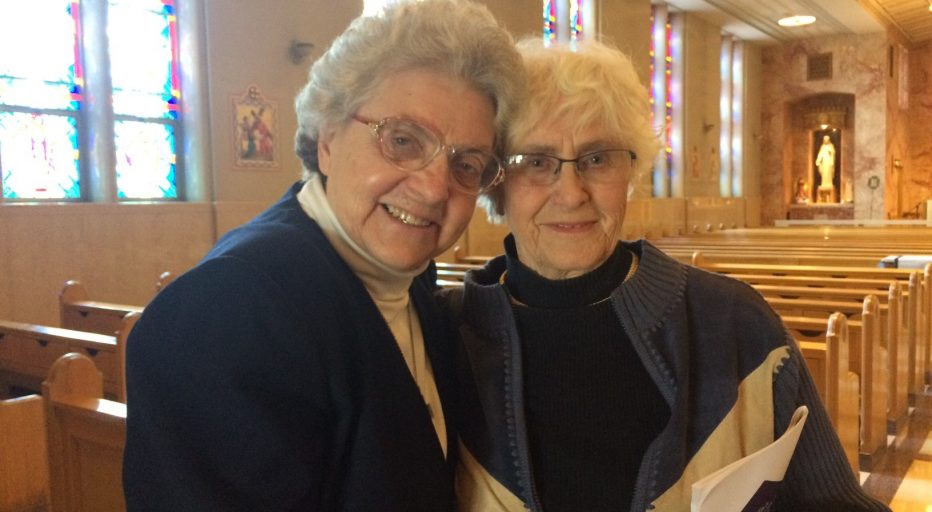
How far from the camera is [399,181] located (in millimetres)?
1383

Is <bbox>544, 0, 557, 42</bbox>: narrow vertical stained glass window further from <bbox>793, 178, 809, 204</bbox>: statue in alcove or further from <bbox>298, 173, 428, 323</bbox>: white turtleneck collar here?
<bbox>298, 173, 428, 323</bbox>: white turtleneck collar

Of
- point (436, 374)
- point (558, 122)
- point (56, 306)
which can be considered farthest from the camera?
point (56, 306)

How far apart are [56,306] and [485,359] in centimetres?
510

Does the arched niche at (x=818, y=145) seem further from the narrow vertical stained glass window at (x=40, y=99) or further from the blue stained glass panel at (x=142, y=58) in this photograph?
the narrow vertical stained glass window at (x=40, y=99)

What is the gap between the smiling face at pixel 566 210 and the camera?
5.25 ft

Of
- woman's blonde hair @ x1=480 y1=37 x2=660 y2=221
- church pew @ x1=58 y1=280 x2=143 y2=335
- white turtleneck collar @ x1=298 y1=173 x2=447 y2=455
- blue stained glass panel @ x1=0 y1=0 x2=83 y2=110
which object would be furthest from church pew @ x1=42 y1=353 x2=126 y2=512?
blue stained glass panel @ x1=0 y1=0 x2=83 y2=110

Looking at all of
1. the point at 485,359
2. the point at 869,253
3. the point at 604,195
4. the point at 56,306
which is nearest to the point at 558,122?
the point at 604,195

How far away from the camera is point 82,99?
6.17 m

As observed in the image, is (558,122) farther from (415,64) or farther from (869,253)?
(869,253)

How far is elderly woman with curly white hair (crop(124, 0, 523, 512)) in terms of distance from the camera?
1.06 m

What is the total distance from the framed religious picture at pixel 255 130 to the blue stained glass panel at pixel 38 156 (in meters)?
1.32

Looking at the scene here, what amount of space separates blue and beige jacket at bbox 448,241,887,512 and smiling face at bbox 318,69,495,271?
308 mm

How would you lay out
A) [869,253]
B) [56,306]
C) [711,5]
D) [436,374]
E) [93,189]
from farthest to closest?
1. [711,5]
2. [869,253]
3. [93,189]
4. [56,306]
5. [436,374]

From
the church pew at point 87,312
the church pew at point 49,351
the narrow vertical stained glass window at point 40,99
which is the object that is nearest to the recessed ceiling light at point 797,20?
the narrow vertical stained glass window at point 40,99
